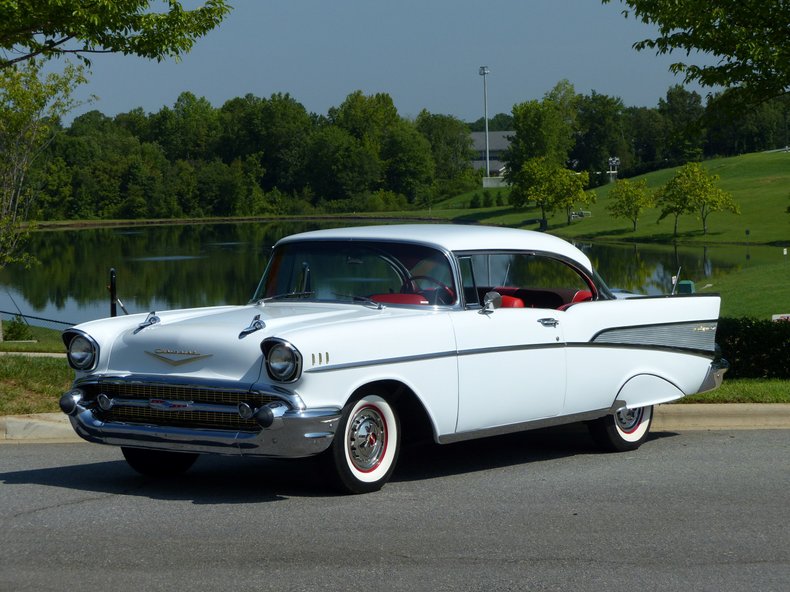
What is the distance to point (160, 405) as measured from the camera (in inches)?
268

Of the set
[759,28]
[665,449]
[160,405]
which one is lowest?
[665,449]

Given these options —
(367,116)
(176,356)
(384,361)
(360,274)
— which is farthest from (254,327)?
(367,116)

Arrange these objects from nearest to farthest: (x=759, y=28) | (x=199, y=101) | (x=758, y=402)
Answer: (x=758, y=402), (x=759, y=28), (x=199, y=101)

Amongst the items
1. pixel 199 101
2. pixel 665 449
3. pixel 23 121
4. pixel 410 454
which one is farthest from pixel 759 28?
pixel 199 101

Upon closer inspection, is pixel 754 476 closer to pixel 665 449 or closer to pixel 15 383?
pixel 665 449

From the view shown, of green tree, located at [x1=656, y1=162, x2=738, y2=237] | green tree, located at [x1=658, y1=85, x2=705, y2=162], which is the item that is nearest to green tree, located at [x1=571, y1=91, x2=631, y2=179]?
green tree, located at [x1=658, y1=85, x2=705, y2=162]

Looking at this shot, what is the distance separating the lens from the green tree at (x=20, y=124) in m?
25.7

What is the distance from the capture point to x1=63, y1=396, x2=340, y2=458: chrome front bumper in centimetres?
648

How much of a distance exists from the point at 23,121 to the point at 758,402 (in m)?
20.2

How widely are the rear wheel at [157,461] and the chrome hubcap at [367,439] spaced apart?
1317 mm

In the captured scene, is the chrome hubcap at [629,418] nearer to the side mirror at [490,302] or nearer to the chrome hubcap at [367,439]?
the side mirror at [490,302]

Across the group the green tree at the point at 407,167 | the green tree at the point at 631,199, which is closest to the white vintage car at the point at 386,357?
the green tree at the point at 631,199

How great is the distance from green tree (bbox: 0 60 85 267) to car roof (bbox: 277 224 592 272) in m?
18.9

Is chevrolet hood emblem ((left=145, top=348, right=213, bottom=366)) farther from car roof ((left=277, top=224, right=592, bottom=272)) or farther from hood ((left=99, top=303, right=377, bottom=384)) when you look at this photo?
car roof ((left=277, top=224, right=592, bottom=272))
